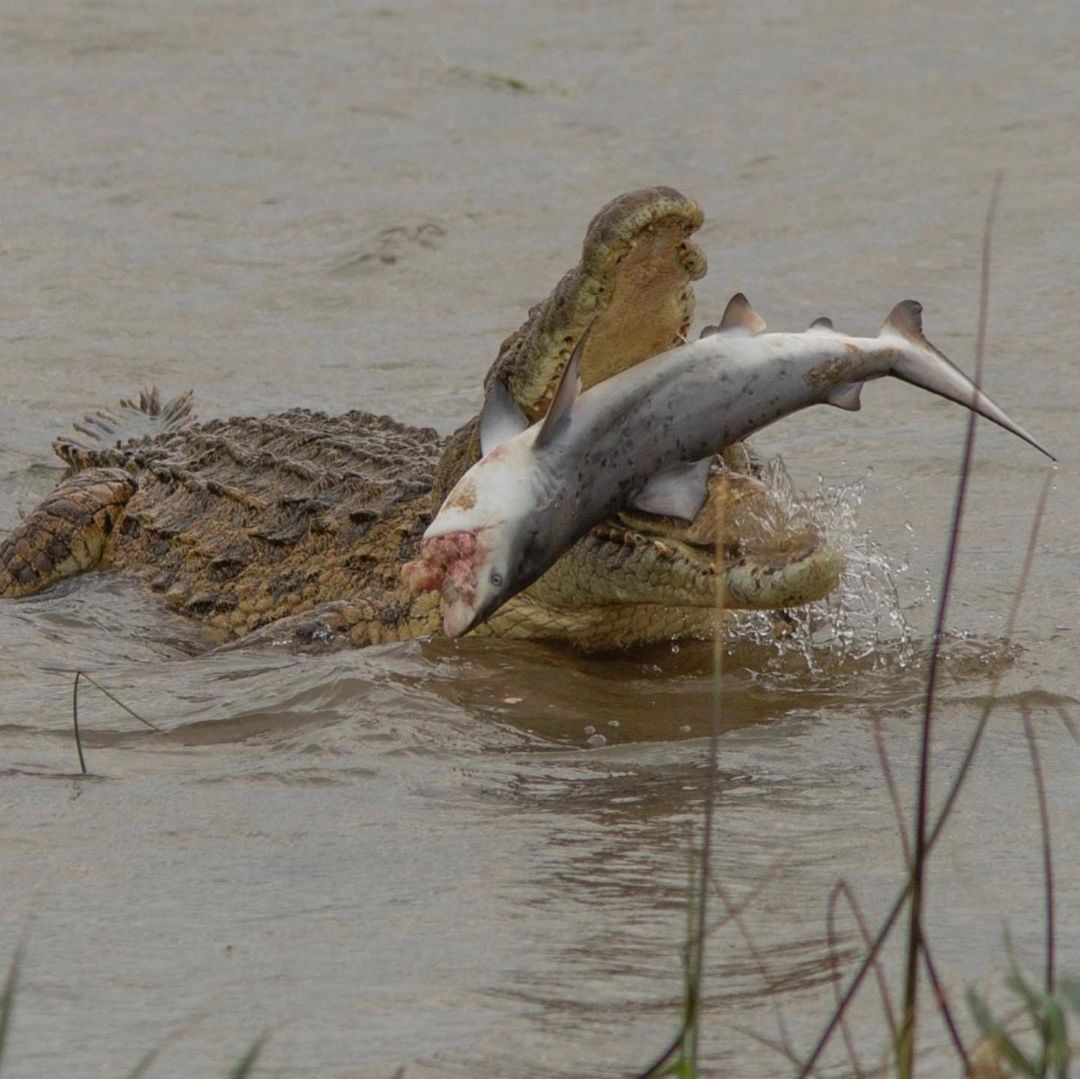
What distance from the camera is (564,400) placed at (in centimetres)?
437

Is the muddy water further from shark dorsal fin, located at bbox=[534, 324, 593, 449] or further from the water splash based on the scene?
shark dorsal fin, located at bbox=[534, 324, 593, 449]

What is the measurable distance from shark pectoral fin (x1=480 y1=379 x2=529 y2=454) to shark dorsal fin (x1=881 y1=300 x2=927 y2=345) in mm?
860

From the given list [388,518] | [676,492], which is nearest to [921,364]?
[676,492]

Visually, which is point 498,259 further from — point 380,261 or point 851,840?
point 851,840

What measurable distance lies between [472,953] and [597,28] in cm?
1222

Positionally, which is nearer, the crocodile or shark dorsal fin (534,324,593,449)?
shark dorsal fin (534,324,593,449)

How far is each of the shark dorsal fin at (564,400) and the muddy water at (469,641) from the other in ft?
2.42

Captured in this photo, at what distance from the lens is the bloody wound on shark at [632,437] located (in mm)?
4348

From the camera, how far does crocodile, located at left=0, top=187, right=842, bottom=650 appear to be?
4.65 m

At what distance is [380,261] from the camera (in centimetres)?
1115

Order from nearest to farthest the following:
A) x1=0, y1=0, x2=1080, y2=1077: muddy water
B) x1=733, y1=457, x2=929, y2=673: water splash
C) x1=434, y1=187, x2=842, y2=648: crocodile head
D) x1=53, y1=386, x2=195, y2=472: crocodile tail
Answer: x1=0, y1=0, x2=1080, y2=1077: muddy water < x1=434, y1=187, x2=842, y2=648: crocodile head < x1=733, y1=457, x2=929, y2=673: water splash < x1=53, y1=386, x2=195, y2=472: crocodile tail

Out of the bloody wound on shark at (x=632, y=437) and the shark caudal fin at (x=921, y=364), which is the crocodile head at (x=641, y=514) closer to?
the bloody wound on shark at (x=632, y=437)

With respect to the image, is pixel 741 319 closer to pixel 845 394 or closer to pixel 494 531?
pixel 845 394

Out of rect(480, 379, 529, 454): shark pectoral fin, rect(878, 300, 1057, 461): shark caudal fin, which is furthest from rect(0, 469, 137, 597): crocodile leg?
rect(878, 300, 1057, 461): shark caudal fin
